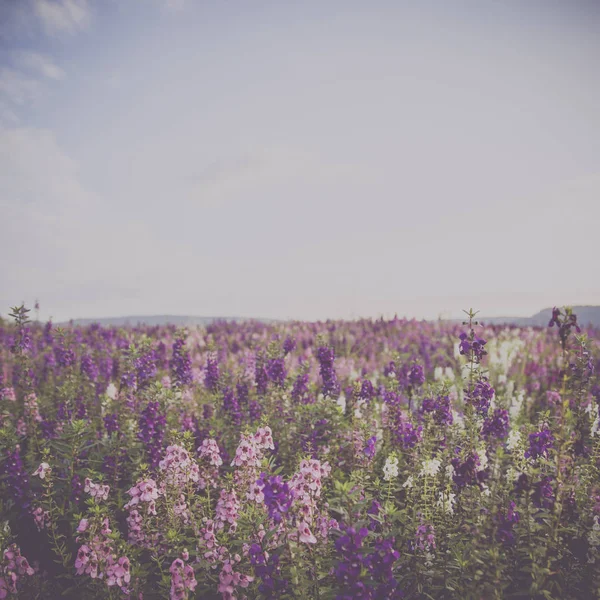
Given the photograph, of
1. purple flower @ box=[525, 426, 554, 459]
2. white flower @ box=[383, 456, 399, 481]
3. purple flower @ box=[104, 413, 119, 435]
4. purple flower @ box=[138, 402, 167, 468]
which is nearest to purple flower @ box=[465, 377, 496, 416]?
purple flower @ box=[525, 426, 554, 459]

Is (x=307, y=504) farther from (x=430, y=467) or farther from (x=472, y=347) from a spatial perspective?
(x=472, y=347)

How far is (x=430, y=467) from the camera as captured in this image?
4473 mm

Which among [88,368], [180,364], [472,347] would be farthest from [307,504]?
[88,368]

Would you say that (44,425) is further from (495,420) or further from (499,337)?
(499,337)

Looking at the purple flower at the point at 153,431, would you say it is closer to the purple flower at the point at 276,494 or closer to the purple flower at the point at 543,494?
the purple flower at the point at 276,494

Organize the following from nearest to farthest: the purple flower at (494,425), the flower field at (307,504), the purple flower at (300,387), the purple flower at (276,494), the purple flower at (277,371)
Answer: the purple flower at (276,494) < the flower field at (307,504) < the purple flower at (494,425) < the purple flower at (300,387) < the purple flower at (277,371)

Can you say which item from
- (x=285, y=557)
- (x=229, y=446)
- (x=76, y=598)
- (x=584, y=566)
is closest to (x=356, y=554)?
(x=285, y=557)

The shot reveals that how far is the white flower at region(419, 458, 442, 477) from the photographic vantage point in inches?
175

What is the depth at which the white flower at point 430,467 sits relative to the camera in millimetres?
4435

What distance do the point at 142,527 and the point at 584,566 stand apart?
15.3ft

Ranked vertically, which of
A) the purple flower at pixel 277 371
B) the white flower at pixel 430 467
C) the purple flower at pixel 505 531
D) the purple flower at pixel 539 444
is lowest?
the purple flower at pixel 505 531

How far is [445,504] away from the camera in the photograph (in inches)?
174

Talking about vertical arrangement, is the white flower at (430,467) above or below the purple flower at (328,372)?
below

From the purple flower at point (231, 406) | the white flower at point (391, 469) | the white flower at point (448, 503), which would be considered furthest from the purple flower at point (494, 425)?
the purple flower at point (231, 406)
